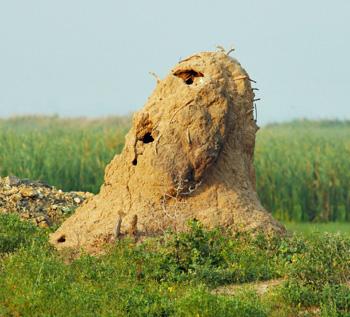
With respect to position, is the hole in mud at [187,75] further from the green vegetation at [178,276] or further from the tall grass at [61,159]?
the tall grass at [61,159]

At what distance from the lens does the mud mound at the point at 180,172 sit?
11.5 metres

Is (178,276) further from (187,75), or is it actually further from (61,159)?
(61,159)

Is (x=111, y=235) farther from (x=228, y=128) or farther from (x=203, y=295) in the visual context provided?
(x=203, y=295)

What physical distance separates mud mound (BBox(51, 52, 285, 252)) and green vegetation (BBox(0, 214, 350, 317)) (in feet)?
1.09

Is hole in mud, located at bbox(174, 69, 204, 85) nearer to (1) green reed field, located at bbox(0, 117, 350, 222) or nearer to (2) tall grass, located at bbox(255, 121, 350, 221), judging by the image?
(1) green reed field, located at bbox(0, 117, 350, 222)

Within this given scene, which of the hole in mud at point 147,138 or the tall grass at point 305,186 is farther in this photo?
the tall grass at point 305,186

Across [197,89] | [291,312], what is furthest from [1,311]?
[197,89]

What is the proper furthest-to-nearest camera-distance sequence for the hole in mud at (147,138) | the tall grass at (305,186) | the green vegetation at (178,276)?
the tall grass at (305,186) < the hole in mud at (147,138) < the green vegetation at (178,276)

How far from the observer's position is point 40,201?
47.9 ft

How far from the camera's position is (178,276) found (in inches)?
401

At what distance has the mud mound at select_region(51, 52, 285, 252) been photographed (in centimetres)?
1155

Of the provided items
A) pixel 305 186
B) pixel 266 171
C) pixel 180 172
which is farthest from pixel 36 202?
pixel 305 186

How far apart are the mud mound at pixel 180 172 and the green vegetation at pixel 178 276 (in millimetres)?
333

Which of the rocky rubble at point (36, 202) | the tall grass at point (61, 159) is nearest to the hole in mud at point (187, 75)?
the rocky rubble at point (36, 202)
